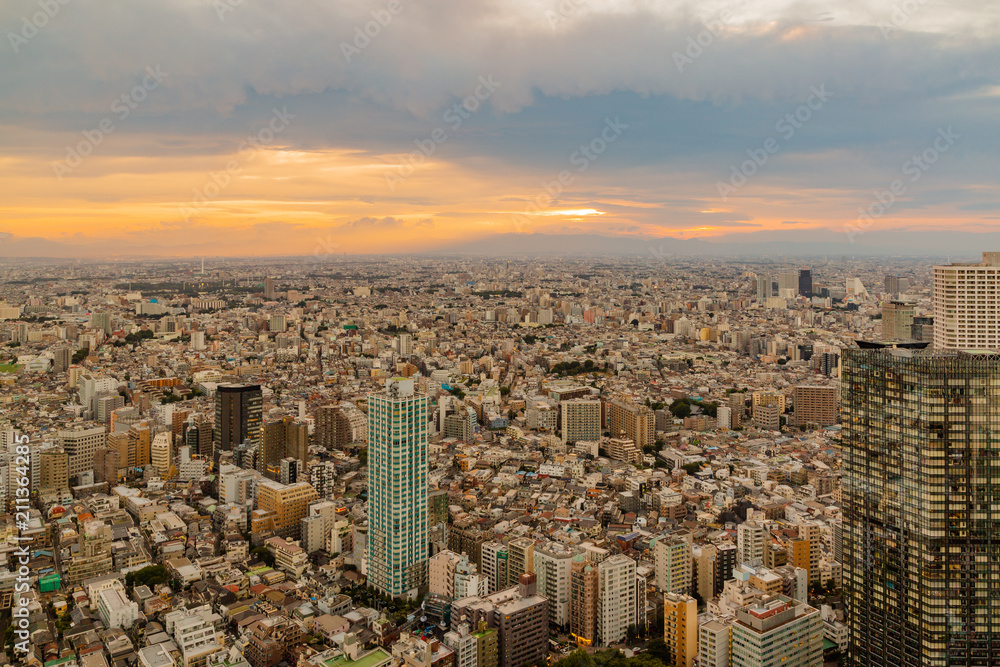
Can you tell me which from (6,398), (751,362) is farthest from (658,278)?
(6,398)

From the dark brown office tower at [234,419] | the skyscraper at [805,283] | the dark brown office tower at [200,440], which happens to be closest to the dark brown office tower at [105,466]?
the dark brown office tower at [200,440]

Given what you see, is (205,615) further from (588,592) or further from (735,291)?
(735,291)

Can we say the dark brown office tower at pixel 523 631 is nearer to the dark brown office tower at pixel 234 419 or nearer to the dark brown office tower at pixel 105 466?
the dark brown office tower at pixel 234 419

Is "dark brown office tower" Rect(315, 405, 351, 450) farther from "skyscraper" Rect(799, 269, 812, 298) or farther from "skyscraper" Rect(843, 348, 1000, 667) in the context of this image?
"skyscraper" Rect(799, 269, 812, 298)

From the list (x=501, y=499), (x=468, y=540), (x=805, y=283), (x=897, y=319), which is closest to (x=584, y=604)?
(x=468, y=540)

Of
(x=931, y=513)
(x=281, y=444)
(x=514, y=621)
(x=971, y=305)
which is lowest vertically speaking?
(x=514, y=621)

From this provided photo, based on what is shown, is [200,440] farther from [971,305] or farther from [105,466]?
[971,305]
